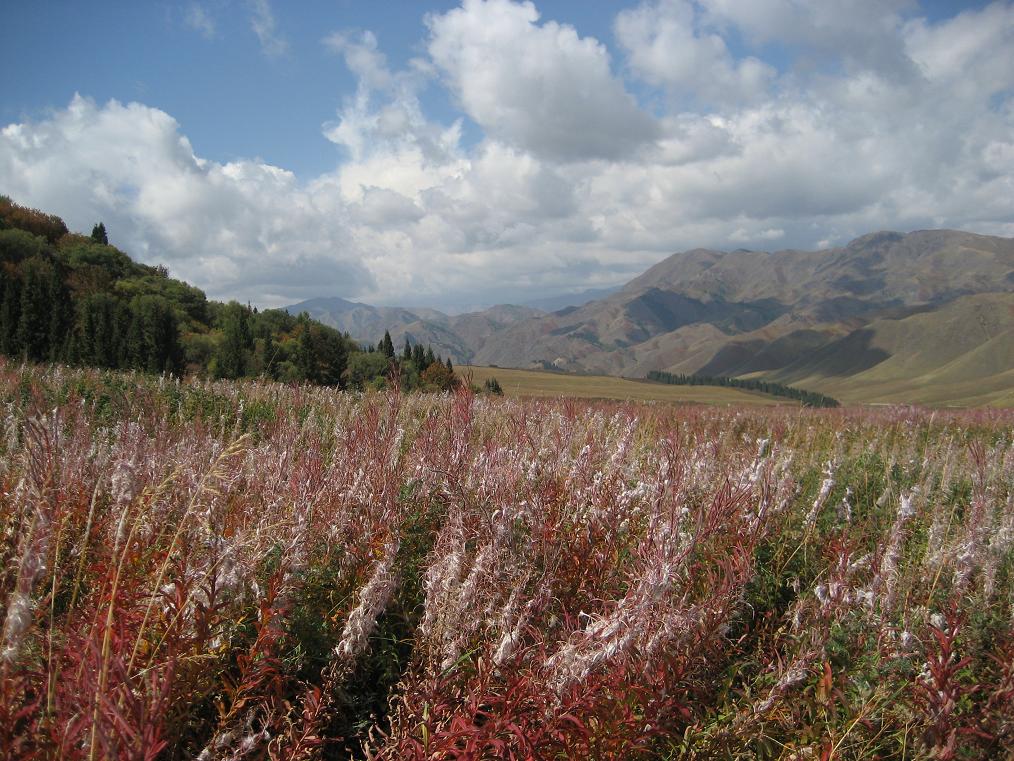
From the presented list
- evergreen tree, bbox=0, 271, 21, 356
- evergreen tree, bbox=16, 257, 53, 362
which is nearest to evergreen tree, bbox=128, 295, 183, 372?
evergreen tree, bbox=16, 257, 53, 362

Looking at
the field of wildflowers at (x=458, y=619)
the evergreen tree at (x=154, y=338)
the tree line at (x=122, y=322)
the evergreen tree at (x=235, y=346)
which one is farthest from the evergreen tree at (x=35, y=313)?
the field of wildflowers at (x=458, y=619)

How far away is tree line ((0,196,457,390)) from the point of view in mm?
53594

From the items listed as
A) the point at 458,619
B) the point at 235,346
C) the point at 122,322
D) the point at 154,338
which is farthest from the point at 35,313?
the point at 458,619

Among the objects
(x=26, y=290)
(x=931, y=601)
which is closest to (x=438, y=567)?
(x=931, y=601)

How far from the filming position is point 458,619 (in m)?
2.77

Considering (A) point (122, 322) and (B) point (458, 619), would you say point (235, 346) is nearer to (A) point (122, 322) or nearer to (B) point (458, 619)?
(A) point (122, 322)

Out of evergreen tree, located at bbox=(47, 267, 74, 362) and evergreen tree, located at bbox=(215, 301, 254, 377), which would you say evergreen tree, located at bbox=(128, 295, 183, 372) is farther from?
evergreen tree, located at bbox=(47, 267, 74, 362)

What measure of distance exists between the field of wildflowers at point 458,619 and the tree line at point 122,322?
37.1 metres

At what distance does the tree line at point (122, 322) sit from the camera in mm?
53594

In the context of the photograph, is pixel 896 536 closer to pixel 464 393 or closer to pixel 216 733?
pixel 464 393

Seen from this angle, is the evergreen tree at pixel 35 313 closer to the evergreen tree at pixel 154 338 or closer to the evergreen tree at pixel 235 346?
the evergreen tree at pixel 154 338

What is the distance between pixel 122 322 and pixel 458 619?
71535 millimetres

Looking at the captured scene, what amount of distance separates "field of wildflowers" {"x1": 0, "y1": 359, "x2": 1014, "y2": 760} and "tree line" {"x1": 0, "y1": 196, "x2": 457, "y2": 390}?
37.1 metres

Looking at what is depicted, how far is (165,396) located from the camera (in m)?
10.4
